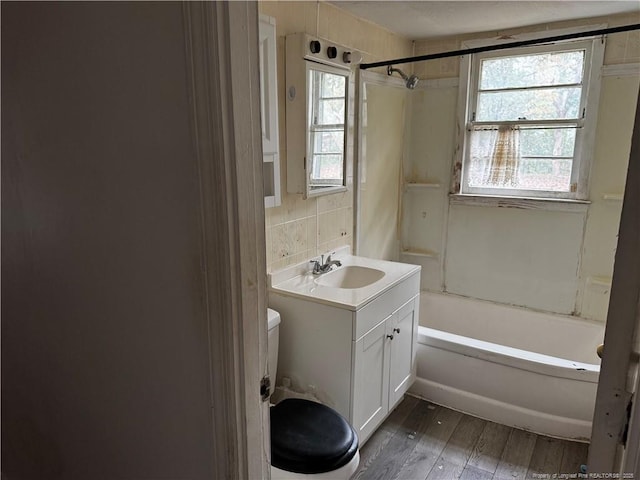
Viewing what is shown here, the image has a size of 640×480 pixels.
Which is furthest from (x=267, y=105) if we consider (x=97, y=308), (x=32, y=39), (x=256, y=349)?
(x=256, y=349)

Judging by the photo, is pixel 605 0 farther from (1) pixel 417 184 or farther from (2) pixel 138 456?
(2) pixel 138 456

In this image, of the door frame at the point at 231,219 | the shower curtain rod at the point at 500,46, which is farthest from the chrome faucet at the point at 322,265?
the door frame at the point at 231,219

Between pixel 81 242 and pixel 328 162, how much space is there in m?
1.53

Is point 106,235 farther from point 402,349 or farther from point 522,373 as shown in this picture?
point 522,373

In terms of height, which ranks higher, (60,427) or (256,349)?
(256,349)

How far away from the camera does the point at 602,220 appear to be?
2703 mm

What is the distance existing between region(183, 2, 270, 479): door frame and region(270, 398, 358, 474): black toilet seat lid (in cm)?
64

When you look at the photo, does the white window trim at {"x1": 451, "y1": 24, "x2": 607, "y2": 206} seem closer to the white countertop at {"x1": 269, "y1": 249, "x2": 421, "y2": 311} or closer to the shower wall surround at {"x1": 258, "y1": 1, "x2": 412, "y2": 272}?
the shower wall surround at {"x1": 258, "y1": 1, "x2": 412, "y2": 272}

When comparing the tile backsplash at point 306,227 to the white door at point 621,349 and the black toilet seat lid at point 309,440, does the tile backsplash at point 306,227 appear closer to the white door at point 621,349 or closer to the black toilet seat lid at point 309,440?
the black toilet seat lid at point 309,440

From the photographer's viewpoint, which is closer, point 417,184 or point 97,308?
point 97,308

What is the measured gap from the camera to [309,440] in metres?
1.59

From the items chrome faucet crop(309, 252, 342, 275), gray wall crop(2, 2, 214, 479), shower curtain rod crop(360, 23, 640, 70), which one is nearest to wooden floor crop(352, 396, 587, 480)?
chrome faucet crop(309, 252, 342, 275)

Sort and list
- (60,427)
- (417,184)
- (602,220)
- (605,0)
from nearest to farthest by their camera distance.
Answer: (60,427)
(605,0)
(602,220)
(417,184)

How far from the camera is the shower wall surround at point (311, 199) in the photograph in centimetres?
209
